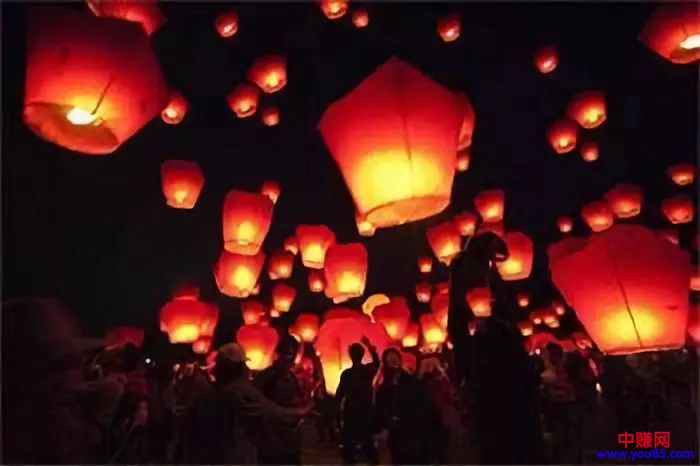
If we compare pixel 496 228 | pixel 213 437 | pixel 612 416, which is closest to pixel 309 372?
pixel 496 228

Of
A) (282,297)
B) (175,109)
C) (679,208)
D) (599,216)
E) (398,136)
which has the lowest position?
(282,297)

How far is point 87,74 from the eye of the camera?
443 centimetres

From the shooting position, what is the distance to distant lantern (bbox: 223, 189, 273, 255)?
8.89m

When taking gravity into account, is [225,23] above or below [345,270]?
above

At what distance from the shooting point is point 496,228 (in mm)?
12164

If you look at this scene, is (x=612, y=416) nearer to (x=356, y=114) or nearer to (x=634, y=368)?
(x=634, y=368)

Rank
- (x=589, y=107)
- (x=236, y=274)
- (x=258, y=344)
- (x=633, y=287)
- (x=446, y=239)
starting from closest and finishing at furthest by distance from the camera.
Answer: (x=633, y=287) < (x=236, y=274) < (x=589, y=107) < (x=446, y=239) < (x=258, y=344)

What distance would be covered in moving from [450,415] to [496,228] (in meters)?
4.56

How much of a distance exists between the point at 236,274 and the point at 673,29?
6399mm

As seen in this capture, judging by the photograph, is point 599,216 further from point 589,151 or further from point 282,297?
point 282,297

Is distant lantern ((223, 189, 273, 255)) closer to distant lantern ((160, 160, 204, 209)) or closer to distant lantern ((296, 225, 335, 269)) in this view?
distant lantern ((160, 160, 204, 209))

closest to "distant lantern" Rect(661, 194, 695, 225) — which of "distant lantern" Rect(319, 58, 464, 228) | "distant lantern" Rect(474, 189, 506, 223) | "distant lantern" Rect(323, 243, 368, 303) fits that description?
"distant lantern" Rect(474, 189, 506, 223)

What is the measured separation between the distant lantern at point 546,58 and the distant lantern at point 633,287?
254 inches

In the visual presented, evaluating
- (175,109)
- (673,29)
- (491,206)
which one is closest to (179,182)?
(175,109)
